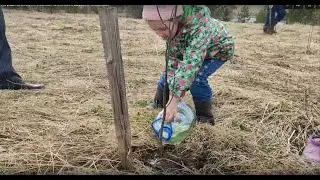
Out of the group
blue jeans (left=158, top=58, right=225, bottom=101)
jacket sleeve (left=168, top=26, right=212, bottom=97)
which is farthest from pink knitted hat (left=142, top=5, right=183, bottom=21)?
blue jeans (left=158, top=58, right=225, bottom=101)

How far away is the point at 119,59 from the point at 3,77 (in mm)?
2040

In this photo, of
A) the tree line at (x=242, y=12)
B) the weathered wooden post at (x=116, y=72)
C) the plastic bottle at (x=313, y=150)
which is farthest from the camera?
the tree line at (x=242, y=12)

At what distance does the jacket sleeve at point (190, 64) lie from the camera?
2.02 metres

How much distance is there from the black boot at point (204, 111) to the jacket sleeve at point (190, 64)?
1.85ft

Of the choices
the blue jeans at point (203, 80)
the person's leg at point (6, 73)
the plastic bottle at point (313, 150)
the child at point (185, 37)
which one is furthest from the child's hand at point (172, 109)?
the person's leg at point (6, 73)

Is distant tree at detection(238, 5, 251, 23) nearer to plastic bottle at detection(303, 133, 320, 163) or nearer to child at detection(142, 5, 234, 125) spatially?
child at detection(142, 5, 234, 125)

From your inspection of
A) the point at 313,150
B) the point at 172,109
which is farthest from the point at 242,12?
the point at 172,109

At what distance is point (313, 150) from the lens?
2270 mm

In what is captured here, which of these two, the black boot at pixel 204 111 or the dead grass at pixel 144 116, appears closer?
the dead grass at pixel 144 116

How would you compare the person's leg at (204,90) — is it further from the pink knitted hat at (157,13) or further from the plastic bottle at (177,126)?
the pink knitted hat at (157,13)

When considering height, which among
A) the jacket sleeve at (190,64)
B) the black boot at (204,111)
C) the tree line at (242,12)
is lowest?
the black boot at (204,111)

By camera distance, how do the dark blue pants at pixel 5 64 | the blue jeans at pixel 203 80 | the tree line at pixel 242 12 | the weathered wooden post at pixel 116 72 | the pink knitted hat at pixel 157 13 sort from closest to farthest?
the weathered wooden post at pixel 116 72
the pink knitted hat at pixel 157 13
the tree line at pixel 242 12
the blue jeans at pixel 203 80
the dark blue pants at pixel 5 64

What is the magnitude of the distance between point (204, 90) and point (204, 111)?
0.15 meters

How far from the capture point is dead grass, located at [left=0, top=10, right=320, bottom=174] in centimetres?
212
